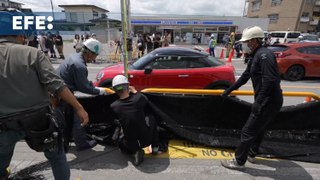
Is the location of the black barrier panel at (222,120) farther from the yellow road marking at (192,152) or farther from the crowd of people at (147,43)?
the crowd of people at (147,43)

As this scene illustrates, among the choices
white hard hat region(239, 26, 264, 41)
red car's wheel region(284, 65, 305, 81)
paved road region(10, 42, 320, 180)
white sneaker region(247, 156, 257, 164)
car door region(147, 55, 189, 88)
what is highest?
white hard hat region(239, 26, 264, 41)

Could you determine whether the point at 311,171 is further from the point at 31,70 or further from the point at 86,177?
the point at 31,70

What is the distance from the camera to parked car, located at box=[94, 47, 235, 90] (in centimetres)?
537

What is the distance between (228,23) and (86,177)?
3603 centimetres

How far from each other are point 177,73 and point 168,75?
0.23 metres

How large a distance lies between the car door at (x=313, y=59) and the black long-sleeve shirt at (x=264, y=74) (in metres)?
7.61

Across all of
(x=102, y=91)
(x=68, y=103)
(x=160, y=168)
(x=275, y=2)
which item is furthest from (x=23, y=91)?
(x=275, y=2)

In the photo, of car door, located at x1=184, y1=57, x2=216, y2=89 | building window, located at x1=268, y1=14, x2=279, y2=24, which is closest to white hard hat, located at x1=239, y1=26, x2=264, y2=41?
car door, located at x1=184, y1=57, x2=216, y2=89

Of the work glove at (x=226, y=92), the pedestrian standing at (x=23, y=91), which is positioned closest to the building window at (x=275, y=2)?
the work glove at (x=226, y=92)

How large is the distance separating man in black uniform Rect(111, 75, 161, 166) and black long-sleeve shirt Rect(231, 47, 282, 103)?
1.55 m

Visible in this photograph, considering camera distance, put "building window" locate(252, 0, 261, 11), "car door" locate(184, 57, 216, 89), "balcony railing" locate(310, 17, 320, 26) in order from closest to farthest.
Answer: "car door" locate(184, 57, 216, 89) < "balcony railing" locate(310, 17, 320, 26) < "building window" locate(252, 0, 261, 11)

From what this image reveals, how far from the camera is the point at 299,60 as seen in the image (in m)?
8.66

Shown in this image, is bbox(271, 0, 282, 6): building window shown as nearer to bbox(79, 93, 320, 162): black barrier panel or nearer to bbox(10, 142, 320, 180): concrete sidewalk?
bbox(79, 93, 320, 162): black barrier panel

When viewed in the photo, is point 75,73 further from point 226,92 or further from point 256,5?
point 256,5
